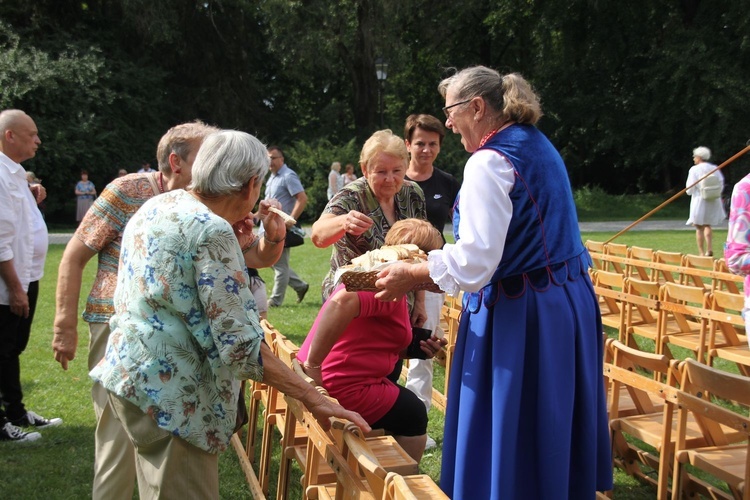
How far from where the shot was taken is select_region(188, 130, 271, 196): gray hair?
7.40 ft

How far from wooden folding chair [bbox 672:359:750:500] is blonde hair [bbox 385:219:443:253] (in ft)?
4.03

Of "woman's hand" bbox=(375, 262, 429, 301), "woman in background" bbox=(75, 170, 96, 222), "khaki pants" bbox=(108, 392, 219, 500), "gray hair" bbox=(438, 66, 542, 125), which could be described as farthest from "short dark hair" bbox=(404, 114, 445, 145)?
"woman in background" bbox=(75, 170, 96, 222)

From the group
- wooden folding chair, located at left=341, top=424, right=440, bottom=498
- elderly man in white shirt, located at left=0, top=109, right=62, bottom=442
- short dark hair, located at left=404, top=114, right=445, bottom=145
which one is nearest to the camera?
wooden folding chair, located at left=341, top=424, right=440, bottom=498

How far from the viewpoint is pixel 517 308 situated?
2.49 meters

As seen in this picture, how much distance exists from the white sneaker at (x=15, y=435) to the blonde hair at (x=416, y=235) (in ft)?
9.71

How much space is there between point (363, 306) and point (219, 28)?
2606cm

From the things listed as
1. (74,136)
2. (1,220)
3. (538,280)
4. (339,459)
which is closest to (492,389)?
(538,280)

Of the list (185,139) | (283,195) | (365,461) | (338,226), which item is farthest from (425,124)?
(283,195)

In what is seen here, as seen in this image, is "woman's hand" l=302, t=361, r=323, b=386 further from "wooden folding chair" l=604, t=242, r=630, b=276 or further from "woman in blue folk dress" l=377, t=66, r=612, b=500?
"wooden folding chair" l=604, t=242, r=630, b=276

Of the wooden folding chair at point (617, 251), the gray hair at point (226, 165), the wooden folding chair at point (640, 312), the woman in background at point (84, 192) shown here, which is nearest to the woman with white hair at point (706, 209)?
the wooden folding chair at point (617, 251)

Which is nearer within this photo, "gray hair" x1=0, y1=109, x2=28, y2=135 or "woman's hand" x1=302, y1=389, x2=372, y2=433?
"woman's hand" x1=302, y1=389, x2=372, y2=433

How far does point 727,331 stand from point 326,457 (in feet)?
13.0

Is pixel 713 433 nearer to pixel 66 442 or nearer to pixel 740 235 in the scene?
pixel 740 235

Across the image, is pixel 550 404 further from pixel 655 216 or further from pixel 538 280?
pixel 655 216
